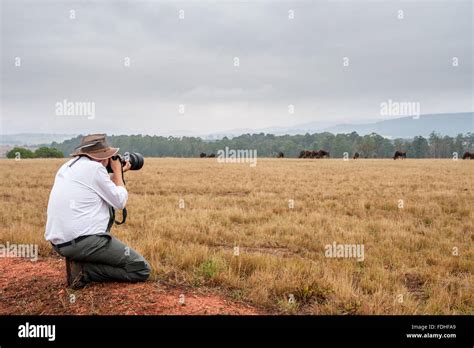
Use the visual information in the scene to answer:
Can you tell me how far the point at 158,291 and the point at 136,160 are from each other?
71.0 inches

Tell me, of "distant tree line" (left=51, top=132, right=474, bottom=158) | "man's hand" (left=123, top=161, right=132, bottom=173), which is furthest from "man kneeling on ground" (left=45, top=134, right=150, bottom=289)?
"distant tree line" (left=51, top=132, right=474, bottom=158)

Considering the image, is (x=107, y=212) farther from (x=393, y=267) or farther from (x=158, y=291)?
(x=393, y=267)

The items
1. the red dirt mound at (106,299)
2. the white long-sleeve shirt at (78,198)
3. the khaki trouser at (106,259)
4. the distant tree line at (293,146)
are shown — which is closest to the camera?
the red dirt mound at (106,299)

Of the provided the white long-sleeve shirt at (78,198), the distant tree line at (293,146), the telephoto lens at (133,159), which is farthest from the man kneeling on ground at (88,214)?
the distant tree line at (293,146)

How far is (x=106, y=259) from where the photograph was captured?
504cm

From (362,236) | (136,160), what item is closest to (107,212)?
(136,160)

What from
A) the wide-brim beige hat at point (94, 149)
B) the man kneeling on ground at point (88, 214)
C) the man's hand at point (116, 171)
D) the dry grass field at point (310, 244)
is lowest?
the dry grass field at point (310, 244)

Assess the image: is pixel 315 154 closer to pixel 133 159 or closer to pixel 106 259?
pixel 133 159

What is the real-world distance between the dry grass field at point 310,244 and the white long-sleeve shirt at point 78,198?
4.98 ft

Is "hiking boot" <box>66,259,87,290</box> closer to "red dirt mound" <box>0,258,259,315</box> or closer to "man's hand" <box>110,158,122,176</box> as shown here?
"red dirt mound" <box>0,258,259,315</box>

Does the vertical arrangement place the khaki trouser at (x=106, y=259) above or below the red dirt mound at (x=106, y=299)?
above

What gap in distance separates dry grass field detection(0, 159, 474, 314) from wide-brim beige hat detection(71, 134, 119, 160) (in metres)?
1.97

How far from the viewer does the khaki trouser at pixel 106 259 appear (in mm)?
4864

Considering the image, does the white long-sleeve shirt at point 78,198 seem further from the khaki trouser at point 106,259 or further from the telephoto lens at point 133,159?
the telephoto lens at point 133,159
